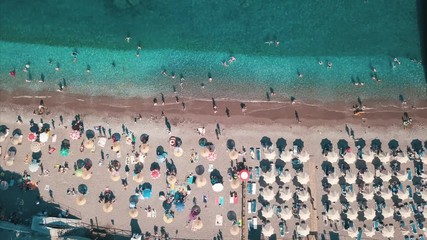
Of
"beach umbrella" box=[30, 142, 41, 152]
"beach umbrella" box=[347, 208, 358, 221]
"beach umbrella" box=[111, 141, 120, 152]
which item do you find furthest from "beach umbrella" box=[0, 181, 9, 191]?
"beach umbrella" box=[347, 208, 358, 221]

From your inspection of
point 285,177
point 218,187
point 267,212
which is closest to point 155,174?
point 218,187

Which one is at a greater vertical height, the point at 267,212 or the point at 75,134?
the point at 75,134

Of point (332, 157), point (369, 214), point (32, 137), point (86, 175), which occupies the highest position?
Result: point (32, 137)

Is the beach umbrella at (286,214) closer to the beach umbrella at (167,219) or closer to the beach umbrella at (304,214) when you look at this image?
the beach umbrella at (304,214)

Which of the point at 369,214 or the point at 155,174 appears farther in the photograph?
the point at 155,174

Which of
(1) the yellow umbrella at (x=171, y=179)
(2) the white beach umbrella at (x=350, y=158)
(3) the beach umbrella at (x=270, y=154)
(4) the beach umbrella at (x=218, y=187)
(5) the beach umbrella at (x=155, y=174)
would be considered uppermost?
(3) the beach umbrella at (x=270, y=154)

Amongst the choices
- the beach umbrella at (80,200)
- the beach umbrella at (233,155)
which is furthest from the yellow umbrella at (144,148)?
the beach umbrella at (233,155)

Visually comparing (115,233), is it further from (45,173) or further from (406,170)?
(406,170)

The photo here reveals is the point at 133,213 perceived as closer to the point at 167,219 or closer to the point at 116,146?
the point at 167,219
